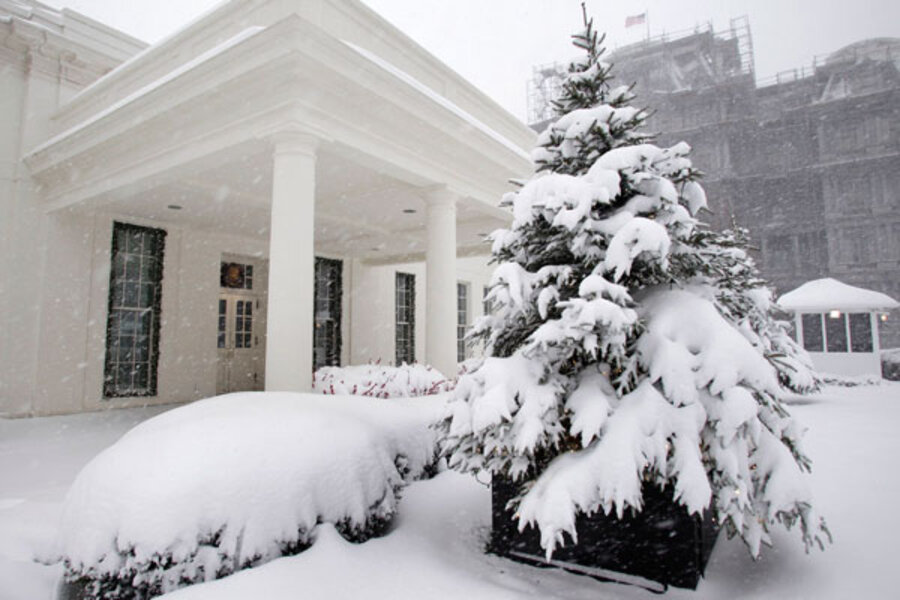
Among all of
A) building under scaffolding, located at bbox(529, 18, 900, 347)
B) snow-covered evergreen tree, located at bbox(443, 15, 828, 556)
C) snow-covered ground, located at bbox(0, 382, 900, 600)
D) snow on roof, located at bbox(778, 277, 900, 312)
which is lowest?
snow-covered ground, located at bbox(0, 382, 900, 600)

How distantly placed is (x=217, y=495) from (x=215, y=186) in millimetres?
6956

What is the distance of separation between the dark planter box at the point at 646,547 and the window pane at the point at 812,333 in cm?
1767

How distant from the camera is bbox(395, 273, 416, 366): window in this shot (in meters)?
16.1

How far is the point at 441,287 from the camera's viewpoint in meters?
7.91

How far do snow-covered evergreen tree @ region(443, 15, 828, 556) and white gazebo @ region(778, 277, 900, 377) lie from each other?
53.4 feet

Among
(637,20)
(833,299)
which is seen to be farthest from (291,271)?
(637,20)

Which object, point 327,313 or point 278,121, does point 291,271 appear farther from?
point 327,313

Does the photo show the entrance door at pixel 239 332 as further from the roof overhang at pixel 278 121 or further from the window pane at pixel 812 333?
the window pane at pixel 812 333

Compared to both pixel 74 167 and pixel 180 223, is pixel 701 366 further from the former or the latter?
pixel 180 223

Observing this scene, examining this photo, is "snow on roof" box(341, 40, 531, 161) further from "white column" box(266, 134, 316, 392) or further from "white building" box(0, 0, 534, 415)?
"white column" box(266, 134, 316, 392)

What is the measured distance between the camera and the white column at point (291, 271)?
5645 millimetres

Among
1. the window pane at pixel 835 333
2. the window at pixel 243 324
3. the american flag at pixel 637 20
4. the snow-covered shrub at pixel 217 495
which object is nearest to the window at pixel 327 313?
the window at pixel 243 324

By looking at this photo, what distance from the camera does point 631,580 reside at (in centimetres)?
302

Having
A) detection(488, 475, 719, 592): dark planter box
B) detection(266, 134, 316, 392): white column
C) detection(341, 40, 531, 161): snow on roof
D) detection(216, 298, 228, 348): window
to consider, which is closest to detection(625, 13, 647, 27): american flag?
detection(341, 40, 531, 161): snow on roof
